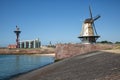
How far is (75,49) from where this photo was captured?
39.3m

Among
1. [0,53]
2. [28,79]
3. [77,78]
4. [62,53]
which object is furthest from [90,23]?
[0,53]

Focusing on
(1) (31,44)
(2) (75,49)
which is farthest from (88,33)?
(1) (31,44)

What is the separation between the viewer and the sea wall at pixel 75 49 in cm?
3812

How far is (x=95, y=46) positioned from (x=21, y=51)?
215 feet

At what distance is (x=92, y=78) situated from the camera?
1331 centimetres


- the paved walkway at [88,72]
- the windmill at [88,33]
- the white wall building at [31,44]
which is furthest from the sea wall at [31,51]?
the paved walkway at [88,72]

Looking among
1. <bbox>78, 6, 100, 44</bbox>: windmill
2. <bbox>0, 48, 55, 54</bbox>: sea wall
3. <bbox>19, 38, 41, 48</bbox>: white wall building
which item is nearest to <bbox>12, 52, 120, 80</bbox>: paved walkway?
<bbox>78, 6, 100, 44</bbox>: windmill

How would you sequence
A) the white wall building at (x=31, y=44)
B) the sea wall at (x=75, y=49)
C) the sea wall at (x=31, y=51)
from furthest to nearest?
the white wall building at (x=31, y=44) → the sea wall at (x=31, y=51) → the sea wall at (x=75, y=49)

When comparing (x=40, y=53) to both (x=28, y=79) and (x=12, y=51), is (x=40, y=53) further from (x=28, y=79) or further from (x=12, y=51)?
(x=28, y=79)

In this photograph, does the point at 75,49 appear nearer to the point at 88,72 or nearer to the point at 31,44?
the point at 88,72

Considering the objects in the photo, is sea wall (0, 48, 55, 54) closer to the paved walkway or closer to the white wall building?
the white wall building

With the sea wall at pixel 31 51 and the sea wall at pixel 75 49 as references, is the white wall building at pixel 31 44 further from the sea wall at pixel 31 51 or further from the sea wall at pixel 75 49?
the sea wall at pixel 75 49

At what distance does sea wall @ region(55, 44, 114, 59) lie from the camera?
3812cm

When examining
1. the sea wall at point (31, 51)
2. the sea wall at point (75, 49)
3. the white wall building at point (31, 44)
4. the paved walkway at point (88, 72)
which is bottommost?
the paved walkway at point (88, 72)
